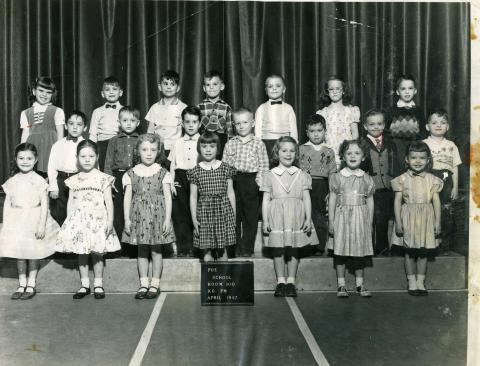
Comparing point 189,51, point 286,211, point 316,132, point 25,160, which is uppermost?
point 189,51

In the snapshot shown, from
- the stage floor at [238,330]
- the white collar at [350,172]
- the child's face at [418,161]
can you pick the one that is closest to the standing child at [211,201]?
the stage floor at [238,330]

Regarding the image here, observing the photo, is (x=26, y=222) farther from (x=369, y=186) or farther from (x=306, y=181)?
(x=369, y=186)

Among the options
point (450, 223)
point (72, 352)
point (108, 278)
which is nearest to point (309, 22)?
point (450, 223)

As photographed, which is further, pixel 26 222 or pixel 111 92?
pixel 111 92

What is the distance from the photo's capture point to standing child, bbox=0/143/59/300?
3789mm

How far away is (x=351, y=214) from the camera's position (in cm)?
381

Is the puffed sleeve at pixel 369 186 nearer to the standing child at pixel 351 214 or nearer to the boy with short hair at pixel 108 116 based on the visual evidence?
the standing child at pixel 351 214

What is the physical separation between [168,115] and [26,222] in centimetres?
125

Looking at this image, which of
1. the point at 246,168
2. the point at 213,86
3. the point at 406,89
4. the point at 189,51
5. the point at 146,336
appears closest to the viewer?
the point at 146,336

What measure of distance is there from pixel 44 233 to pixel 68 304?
513mm

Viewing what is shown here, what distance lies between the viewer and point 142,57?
4812 mm

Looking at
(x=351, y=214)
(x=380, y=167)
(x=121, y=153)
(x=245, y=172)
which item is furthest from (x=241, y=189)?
→ (x=380, y=167)

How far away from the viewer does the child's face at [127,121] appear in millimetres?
4020

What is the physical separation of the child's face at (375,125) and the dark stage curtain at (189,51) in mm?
347
